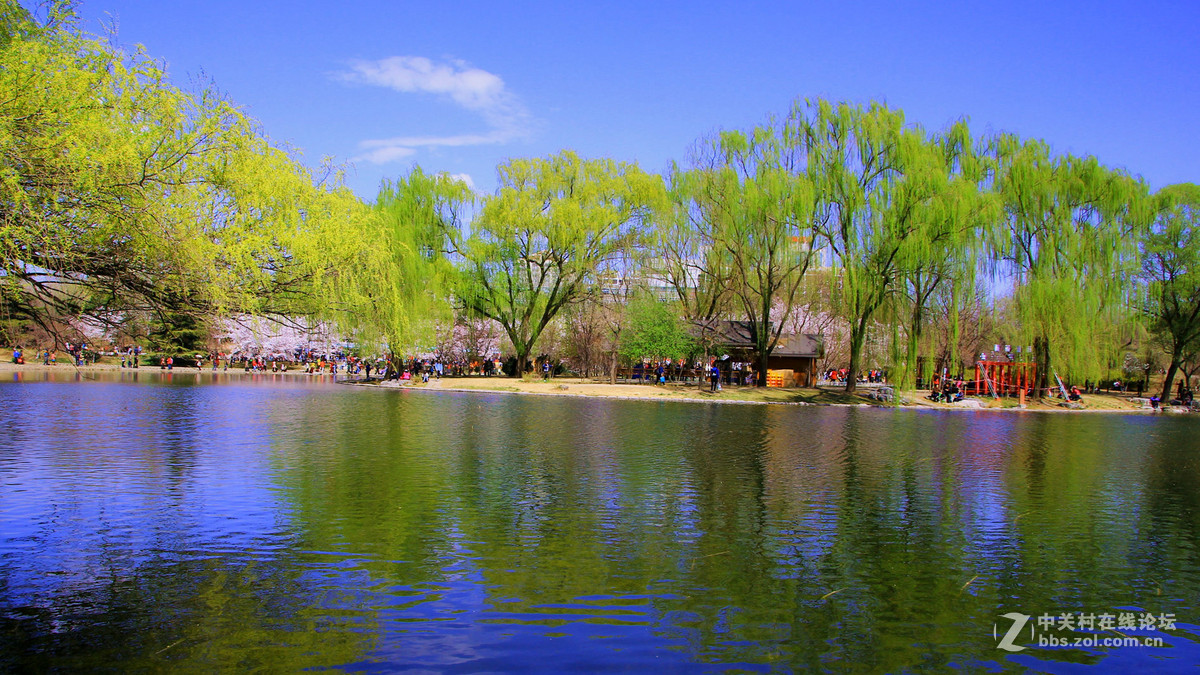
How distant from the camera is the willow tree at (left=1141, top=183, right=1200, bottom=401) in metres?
45.8

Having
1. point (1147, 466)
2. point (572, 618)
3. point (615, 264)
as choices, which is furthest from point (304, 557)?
point (615, 264)

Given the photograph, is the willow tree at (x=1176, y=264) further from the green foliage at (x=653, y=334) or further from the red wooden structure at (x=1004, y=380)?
the green foliage at (x=653, y=334)

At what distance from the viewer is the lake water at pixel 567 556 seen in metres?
6.62

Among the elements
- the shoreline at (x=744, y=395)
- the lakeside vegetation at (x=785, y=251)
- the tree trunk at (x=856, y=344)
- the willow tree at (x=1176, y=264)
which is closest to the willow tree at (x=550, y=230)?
the lakeside vegetation at (x=785, y=251)

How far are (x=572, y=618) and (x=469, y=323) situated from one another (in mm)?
50874

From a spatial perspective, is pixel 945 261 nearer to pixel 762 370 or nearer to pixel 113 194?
pixel 762 370

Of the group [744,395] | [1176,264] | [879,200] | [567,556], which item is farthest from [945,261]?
[567,556]

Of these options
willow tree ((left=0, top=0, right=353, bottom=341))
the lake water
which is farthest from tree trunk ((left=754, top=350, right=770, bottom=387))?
willow tree ((left=0, top=0, right=353, bottom=341))

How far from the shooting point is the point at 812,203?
4109 centimetres

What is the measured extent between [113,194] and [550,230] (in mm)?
42744

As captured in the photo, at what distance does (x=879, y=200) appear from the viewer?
39.1m

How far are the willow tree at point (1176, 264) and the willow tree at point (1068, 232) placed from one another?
3.47 m

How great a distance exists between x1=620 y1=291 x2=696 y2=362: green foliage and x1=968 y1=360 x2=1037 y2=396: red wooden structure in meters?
16.5

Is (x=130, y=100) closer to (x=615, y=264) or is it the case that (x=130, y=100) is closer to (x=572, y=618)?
(x=572, y=618)
